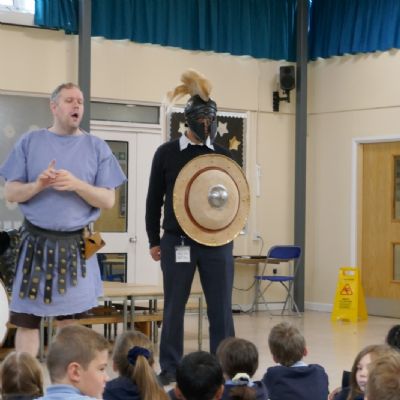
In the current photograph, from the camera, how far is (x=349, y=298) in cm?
1069

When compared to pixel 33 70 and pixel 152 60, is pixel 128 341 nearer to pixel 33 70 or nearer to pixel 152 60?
pixel 33 70

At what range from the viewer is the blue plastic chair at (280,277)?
10898 millimetres

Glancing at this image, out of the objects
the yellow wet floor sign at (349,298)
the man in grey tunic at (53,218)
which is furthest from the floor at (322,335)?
the man in grey tunic at (53,218)

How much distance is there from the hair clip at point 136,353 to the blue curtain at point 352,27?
788 centimetres

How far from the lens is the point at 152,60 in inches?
420

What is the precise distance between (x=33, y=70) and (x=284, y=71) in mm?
3098

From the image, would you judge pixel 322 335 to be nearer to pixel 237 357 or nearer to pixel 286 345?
pixel 286 345

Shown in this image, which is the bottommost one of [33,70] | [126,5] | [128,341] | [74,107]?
[128,341]

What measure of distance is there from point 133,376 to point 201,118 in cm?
220

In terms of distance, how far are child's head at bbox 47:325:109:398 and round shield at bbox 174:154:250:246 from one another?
265 cm

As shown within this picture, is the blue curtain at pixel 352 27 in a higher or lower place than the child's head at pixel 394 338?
higher

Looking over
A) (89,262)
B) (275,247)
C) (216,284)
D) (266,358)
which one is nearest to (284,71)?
(275,247)

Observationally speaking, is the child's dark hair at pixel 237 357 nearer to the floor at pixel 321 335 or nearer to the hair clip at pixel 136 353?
the hair clip at pixel 136 353

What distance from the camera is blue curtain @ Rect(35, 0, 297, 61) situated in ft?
32.6
